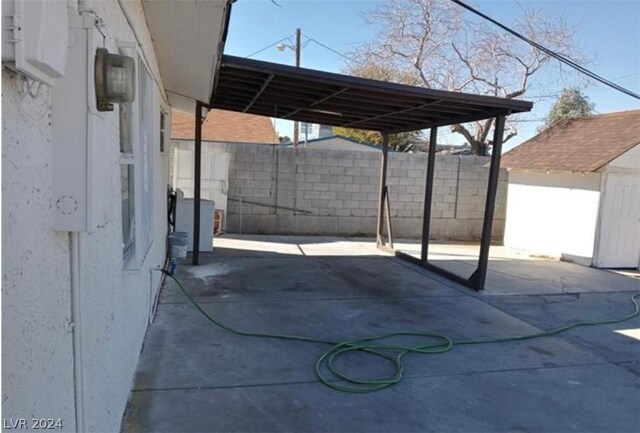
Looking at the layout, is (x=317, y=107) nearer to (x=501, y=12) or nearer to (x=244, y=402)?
(x=244, y=402)

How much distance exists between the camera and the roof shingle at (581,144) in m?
9.00

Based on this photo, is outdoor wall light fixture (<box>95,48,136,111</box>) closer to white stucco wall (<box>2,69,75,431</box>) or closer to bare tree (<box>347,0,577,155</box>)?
white stucco wall (<box>2,69,75,431</box>)

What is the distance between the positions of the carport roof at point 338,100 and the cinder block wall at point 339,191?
6.24ft

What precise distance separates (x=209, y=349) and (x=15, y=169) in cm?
317

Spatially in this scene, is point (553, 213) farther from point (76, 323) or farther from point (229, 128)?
point (229, 128)

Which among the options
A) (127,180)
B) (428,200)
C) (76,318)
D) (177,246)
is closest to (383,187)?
(428,200)

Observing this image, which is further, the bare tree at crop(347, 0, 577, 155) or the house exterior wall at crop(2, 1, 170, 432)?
the bare tree at crop(347, 0, 577, 155)

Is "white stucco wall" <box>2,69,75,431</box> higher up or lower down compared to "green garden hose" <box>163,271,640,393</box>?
higher up

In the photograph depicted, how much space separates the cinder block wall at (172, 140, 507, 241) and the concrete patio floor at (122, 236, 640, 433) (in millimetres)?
3222

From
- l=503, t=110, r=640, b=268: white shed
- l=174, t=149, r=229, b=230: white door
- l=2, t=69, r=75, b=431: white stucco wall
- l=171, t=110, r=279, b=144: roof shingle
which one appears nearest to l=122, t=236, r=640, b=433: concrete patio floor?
l=2, t=69, r=75, b=431: white stucco wall

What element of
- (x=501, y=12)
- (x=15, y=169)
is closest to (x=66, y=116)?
(x=15, y=169)

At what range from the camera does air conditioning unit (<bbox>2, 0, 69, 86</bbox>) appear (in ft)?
3.23

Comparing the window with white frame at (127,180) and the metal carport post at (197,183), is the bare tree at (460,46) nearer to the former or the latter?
the metal carport post at (197,183)

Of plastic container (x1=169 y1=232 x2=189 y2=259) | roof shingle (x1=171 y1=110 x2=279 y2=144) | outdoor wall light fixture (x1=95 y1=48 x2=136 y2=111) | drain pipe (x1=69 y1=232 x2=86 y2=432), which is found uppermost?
roof shingle (x1=171 y1=110 x2=279 y2=144)
